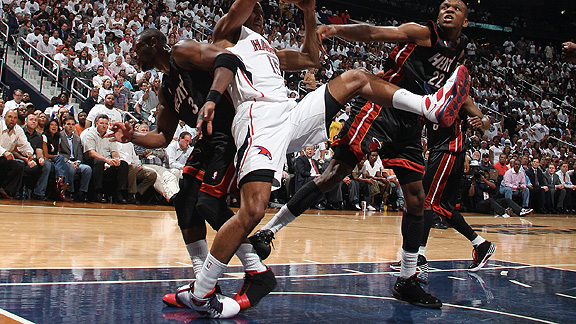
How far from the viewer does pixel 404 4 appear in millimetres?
27844

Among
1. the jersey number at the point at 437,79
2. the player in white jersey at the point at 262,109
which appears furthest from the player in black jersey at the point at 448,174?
the player in white jersey at the point at 262,109

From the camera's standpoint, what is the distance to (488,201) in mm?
12680

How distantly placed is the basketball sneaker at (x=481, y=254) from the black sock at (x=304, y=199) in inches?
63.9

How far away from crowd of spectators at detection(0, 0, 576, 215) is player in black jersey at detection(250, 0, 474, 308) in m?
1.37

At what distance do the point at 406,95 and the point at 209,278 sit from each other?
143 cm

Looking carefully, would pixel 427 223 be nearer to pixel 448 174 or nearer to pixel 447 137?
pixel 448 174

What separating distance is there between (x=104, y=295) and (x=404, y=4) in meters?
27.0

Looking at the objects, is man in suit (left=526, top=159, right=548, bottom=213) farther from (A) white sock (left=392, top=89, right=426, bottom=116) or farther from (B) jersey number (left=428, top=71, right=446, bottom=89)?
→ (A) white sock (left=392, top=89, right=426, bottom=116)

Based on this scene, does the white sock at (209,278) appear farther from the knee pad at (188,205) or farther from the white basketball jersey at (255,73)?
the white basketball jersey at (255,73)

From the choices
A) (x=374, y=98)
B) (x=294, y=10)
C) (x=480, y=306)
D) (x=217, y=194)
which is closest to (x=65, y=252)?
(x=217, y=194)

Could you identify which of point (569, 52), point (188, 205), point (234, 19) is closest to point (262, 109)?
point (234, 19)

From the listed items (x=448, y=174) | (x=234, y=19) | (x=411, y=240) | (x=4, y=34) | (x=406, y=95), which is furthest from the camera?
(x=4, y=34)

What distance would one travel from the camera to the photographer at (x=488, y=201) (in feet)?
41.0

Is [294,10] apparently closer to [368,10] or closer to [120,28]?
[368,10]
